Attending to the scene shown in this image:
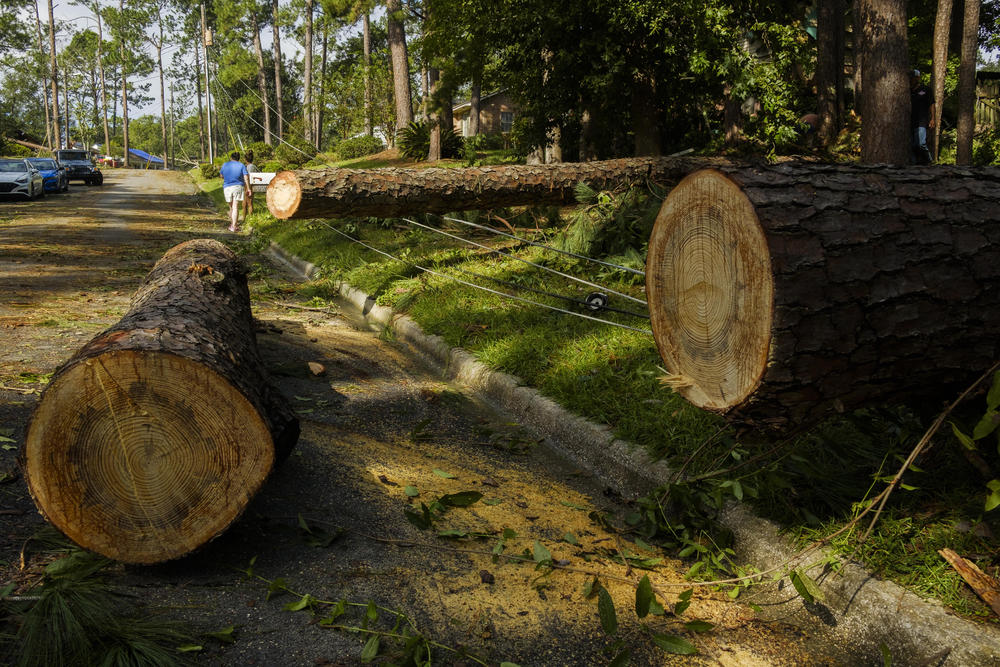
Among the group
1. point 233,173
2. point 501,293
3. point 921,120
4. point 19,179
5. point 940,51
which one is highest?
point 940,51

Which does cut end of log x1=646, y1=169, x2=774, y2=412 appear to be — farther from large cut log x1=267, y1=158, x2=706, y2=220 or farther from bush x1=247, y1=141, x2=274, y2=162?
bush x1=247, y1=141, x2=274, y2=162

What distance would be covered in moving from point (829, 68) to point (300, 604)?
17.5 metres

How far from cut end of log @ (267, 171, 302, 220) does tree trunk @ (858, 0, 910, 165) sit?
7.04m

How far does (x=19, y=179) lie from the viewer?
2297 centimetres

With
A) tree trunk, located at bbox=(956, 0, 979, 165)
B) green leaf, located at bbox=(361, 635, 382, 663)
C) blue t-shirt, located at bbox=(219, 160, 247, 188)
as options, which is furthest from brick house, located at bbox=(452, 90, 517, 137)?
green leaf, located at bbox=(361, 635, 382, 663)

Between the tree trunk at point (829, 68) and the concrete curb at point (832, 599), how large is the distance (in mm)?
14422

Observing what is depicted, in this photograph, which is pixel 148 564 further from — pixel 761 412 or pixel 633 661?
pixel 761 412

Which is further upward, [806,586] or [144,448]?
[144,448]

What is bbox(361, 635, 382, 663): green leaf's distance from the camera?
7.55 ft

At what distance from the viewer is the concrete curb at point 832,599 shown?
234 centimetres

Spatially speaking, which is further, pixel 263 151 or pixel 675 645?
pixel 263 151

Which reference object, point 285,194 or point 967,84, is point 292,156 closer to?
point 967,84

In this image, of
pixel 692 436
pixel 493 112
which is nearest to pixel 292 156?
pixel 493 112

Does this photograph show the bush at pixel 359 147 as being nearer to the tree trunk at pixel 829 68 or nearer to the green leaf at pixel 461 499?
the tree trunk at pixel 829 68
